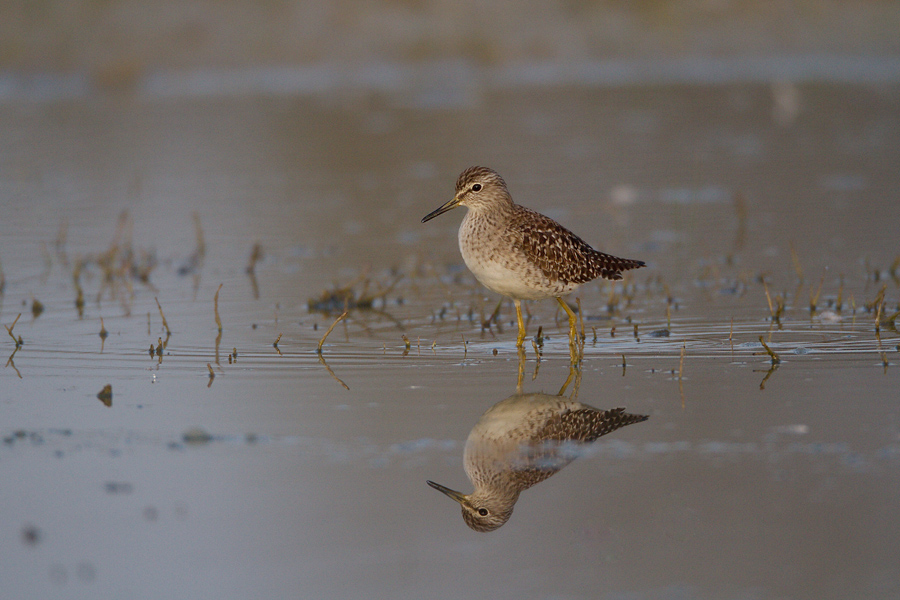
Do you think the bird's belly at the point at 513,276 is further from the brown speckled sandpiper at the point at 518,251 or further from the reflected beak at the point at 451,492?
the reflected beak at the point at 451,492

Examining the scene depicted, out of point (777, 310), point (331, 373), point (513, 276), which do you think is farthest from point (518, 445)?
point (777, 310)

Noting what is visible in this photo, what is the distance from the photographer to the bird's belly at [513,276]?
6.85m

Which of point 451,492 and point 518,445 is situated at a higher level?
point 518,445

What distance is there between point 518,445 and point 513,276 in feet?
6.52

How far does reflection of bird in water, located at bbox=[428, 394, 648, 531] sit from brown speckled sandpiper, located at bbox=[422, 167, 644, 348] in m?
1.25

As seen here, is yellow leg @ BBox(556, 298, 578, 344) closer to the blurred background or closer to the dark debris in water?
the dark debris in water

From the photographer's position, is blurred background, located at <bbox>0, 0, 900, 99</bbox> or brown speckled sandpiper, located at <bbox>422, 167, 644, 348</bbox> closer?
brown speckled sandpiper, located at <bbox>422, 167, 644, 348</bbox>

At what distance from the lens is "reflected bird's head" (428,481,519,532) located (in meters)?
4.31

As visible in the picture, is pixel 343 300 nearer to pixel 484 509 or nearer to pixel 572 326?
pixel 572 326

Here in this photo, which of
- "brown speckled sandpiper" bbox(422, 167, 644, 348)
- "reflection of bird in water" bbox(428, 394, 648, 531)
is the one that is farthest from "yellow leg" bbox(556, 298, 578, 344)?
"reflection of bird in water" bbox(428, 394, 648, 531)

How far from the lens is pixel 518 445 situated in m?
5.02

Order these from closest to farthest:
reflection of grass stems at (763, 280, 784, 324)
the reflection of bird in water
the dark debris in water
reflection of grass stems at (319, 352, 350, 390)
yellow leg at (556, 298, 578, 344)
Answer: the reflection of bird in water → reflection of grass stems at (319, 352, 350, 390) → yellow leg at (556, 298, 578, 344) → reflection of grass stems at (763, 280, 784, 324) → the dark debris in water

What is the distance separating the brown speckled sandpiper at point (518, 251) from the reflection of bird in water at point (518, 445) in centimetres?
125

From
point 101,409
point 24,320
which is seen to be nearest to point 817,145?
point 24,320
